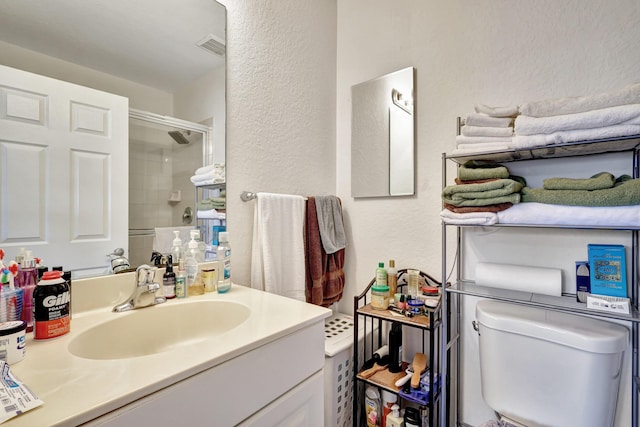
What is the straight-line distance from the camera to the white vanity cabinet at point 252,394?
0.52m

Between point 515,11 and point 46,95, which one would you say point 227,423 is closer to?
point 46,95

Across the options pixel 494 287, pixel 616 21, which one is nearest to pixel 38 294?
pixel 494 287

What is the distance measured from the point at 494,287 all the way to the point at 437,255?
0.91ft

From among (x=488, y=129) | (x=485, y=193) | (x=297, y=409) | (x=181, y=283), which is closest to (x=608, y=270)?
(x=485, y=193)

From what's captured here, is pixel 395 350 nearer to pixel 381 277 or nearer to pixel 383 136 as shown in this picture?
pixel 381 277

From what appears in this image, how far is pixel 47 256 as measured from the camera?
2.64 feet

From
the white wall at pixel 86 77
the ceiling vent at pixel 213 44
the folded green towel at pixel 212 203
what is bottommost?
the folded green towel at pixel 212 203

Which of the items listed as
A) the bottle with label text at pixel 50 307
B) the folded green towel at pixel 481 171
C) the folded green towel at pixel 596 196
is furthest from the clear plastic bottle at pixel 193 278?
the folded green towel at pixel 596 196

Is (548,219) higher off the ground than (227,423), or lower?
higher

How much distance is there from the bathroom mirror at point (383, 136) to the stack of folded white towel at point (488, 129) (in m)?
0.38

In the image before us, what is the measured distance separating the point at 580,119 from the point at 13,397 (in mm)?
1465

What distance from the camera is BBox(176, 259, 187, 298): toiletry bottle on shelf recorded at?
992 millimetres

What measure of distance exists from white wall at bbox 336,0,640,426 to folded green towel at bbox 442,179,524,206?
0.95 ft

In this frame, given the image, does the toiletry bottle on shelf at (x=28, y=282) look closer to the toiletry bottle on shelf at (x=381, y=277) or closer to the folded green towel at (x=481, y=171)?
the toiletry bottle on shelf at (x=381, y=277)
